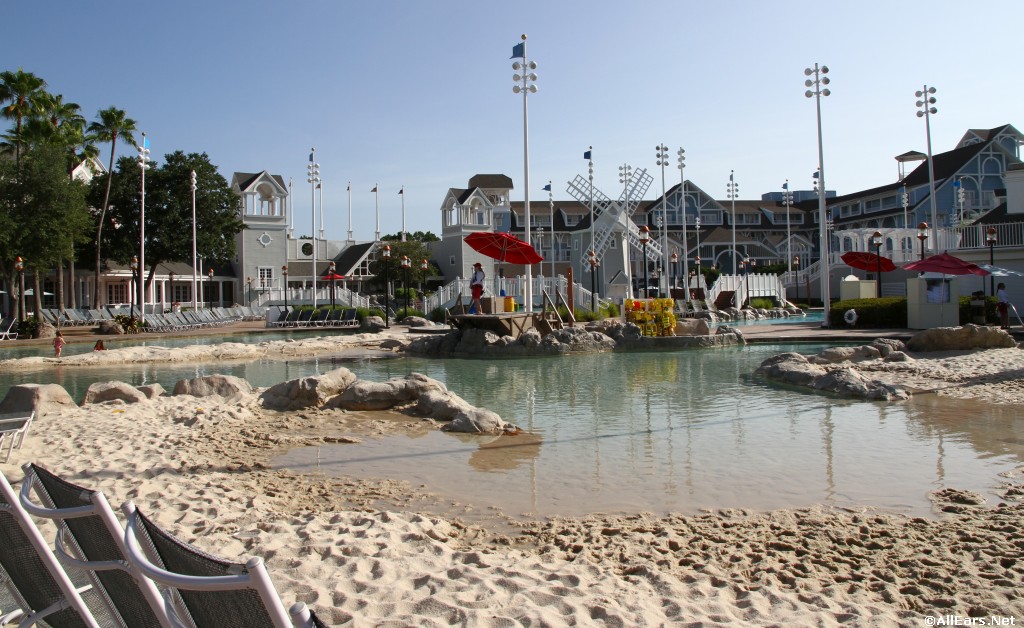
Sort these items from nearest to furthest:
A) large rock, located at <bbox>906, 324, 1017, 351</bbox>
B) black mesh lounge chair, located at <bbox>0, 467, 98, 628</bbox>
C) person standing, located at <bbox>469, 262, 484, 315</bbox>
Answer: black mesh lounge chair, located at <bbox>0, 467, 98, 628</bbox> < large rock, located at <bbox>906, 324, 1017, 351</bbox> < person standing, located at <bbox>469, 262, 484, 315</bbox>

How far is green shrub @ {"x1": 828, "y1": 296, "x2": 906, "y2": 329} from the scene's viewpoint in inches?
1137

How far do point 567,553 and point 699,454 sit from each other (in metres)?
3.97

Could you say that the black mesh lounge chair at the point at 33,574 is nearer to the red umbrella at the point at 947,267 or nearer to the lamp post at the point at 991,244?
the red umbrella at the point at 947,267

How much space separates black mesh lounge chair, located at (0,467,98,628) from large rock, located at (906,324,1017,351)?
22.0m

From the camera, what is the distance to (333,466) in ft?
28.1

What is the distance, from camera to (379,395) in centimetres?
1270

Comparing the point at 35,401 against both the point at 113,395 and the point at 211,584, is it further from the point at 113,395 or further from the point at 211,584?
the point at 211,584

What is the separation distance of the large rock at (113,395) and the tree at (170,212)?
125 ft

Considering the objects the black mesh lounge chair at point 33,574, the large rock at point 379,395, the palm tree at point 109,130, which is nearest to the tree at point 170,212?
the palm tree at point 109,130

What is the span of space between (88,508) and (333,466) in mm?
5972

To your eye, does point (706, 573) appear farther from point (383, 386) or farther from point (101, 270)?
point (101, 270)

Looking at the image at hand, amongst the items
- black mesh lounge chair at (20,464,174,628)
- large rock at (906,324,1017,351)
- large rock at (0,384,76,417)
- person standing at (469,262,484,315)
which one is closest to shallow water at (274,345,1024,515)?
black mesh lounge chair at (20,464,174,628)

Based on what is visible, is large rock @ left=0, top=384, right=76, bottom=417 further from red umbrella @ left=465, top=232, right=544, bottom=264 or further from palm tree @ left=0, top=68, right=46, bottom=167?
palm tree @ left=0, top=68, right=46, bottom=167

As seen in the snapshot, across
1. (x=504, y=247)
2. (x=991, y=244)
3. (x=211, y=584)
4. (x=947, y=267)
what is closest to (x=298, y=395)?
(x=211, y=584)
